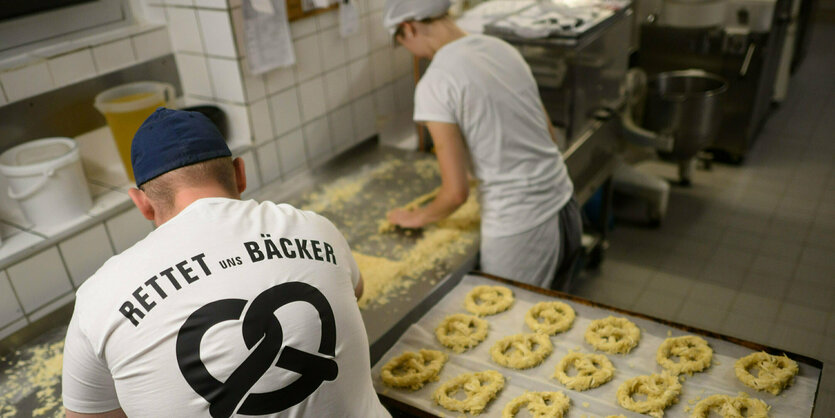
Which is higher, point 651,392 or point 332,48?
point 332,48

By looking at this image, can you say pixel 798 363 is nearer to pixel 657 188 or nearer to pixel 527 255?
pixel 527 255

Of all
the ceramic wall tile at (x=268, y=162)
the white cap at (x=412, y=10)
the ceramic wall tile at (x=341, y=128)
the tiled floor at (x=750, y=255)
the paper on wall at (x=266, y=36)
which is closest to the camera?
the white cap at (x=412, y=10)

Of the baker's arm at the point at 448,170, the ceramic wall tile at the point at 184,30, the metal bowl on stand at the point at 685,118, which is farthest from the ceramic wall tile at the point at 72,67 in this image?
the metal bowl on stand at the point at 685,118

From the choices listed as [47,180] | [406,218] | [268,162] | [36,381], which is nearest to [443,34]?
[406,218]

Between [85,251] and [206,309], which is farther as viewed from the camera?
[85,251]

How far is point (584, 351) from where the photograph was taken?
1671 millimetres

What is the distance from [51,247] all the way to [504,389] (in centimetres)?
146

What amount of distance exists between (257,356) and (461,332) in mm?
761

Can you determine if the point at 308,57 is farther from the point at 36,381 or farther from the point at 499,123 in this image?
the point at 36,381

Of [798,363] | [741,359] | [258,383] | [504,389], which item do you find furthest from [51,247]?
[798,363]

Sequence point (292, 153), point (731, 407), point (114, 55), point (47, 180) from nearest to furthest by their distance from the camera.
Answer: point (731, 407), point (47, 180), point (114, 55), point (292, 153)

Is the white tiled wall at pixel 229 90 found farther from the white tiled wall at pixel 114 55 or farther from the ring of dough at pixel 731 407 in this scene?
the ring of dough at pixel 731 407

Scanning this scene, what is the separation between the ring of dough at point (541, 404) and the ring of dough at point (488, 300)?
0.33 meters

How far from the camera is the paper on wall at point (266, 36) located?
90.9 inches
